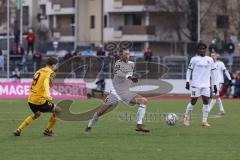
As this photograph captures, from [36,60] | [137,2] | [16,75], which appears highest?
[137,2]

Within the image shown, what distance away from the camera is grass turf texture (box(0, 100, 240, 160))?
45.9 ft

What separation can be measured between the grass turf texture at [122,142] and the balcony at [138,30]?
49368 mm

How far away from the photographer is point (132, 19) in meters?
75.3

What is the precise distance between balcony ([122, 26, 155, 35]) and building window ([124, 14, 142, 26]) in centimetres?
112

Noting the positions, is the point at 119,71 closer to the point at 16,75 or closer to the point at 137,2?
the point at 16,75

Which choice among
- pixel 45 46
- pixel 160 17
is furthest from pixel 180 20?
pixel 45 46

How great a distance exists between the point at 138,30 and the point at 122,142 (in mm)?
57311

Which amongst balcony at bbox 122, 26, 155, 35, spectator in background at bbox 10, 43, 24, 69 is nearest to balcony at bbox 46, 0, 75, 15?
balcony at bbox 122, 26, 155, 35

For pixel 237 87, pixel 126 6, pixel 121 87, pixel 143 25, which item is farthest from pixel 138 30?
pixel 121 87

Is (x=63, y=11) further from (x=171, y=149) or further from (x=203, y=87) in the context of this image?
(x=171, y=149)

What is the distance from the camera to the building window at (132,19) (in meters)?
74.9

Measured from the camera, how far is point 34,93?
1764 cm

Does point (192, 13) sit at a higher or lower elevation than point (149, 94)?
higher

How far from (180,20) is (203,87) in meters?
49.0
